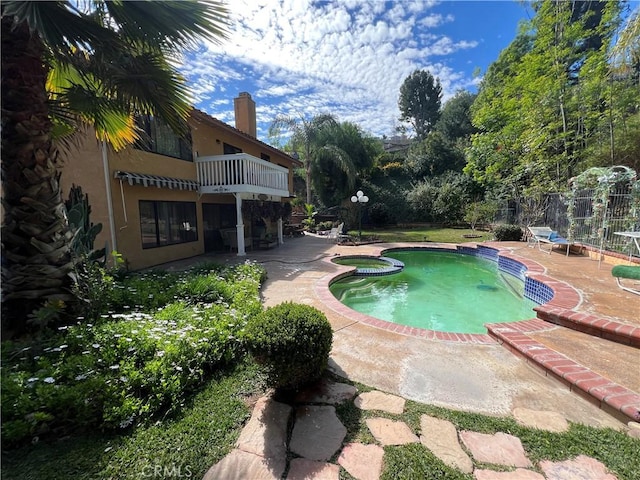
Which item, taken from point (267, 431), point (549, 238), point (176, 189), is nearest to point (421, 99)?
point (549, 238)

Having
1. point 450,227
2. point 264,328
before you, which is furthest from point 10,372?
point 450,227

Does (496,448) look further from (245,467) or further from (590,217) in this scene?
(590,217)

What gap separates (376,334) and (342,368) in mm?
1156

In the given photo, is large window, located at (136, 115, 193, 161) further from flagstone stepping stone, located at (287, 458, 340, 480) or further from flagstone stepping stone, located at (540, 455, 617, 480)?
flagstone stepping stone, located at (540, 455, 617, 480)

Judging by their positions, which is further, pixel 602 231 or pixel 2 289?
pixel 602 231

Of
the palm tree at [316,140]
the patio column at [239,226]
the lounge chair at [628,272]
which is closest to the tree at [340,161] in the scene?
the palm tree at [316,140]

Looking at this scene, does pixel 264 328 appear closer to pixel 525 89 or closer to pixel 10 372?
pixel 10 372

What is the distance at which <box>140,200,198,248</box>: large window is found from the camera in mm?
9258

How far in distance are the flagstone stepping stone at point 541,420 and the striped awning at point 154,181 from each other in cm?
990

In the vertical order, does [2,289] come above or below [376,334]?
above

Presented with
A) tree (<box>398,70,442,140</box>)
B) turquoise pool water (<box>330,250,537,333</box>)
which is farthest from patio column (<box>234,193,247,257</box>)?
tree (<box>398,70,442,140</box>)

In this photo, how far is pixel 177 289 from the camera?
5457 mm

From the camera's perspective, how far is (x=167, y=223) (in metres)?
10.1

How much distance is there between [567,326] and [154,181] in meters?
10.8
